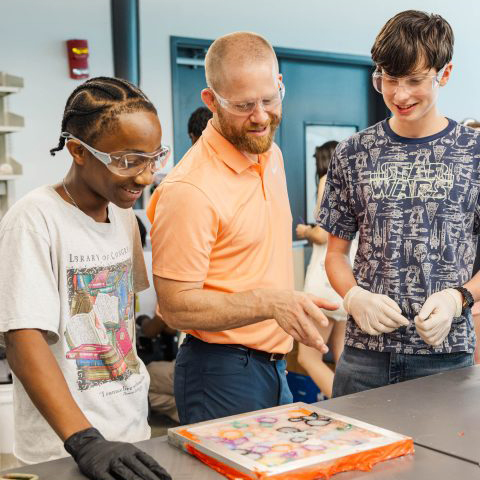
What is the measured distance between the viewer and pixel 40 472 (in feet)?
3.81

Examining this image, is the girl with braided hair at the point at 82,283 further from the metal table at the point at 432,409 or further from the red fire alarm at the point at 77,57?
the red fire alarm at the point at 77,57

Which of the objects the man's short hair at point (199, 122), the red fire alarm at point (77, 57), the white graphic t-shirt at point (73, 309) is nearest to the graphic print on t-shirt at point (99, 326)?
the white graphic t-shirt at point (73, 309)

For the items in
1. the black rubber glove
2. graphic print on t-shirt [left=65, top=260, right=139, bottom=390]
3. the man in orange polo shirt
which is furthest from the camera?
the man in orange polo shirt

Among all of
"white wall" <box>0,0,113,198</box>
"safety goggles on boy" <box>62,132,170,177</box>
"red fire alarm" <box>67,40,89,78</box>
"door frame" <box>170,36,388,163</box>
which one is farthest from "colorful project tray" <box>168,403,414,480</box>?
"door frame" <box>170,36,388,163</box>

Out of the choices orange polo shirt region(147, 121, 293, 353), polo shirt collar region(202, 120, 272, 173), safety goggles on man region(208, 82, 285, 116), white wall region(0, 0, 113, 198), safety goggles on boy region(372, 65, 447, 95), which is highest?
white wall region(0, 0, 113, 198)

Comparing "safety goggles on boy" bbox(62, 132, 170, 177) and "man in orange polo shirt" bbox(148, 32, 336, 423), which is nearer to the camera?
"safety goggles on boy" bbox(62, 132, 170, 177)

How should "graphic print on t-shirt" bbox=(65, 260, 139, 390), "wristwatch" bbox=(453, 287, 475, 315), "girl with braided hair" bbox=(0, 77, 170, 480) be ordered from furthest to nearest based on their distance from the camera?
"wristwatch" bbox=(453, 287, 475, 315) < "graphic print on t-shirt" bbox=(65, 260, 139, 390) < "girl with braided hair" bbox=(0, 77, 170, 480)

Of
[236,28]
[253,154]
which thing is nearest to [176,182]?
[253,154]

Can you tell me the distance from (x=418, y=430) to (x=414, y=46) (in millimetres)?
889

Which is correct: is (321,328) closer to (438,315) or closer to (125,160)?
(438,315)

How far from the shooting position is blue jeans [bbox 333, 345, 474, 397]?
171 centimetres

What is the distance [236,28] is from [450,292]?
3.94 m

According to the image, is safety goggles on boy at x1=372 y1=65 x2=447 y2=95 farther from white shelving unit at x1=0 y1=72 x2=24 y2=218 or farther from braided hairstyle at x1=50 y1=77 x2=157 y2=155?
white shelving unit at x1=0 y1=72 x2=24 y2=218

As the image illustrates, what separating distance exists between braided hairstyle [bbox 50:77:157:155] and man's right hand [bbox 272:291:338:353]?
18.3 inches
